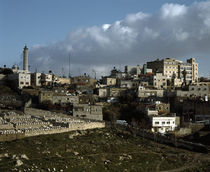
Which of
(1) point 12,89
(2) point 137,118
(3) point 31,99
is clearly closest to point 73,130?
(2) point 137,118

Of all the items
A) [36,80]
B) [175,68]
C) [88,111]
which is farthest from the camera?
[175,68]

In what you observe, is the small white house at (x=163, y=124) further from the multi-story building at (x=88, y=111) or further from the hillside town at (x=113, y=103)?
the multi-story building at (x=88, y=111)

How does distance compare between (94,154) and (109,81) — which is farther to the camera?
(109,81)

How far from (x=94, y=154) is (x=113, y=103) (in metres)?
29.9

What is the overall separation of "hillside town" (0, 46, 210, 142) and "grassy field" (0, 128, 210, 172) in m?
2.62

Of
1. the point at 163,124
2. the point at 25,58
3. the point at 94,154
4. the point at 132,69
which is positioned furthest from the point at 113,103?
the point at 25,58

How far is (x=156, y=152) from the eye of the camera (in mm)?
36812

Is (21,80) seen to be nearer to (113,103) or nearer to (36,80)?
(36,80)

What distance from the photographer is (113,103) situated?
6209 cm

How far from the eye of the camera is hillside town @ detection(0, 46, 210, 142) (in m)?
44.3

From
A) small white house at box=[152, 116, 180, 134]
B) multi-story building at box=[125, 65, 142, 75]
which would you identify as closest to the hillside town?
small white house at box=[152, 116, 180, 134]

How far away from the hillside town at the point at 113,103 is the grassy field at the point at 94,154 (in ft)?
8.61

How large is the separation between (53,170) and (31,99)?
35.6 m

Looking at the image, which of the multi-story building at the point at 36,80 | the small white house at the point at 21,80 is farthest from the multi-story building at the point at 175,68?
the small white house at the point at 21,80
